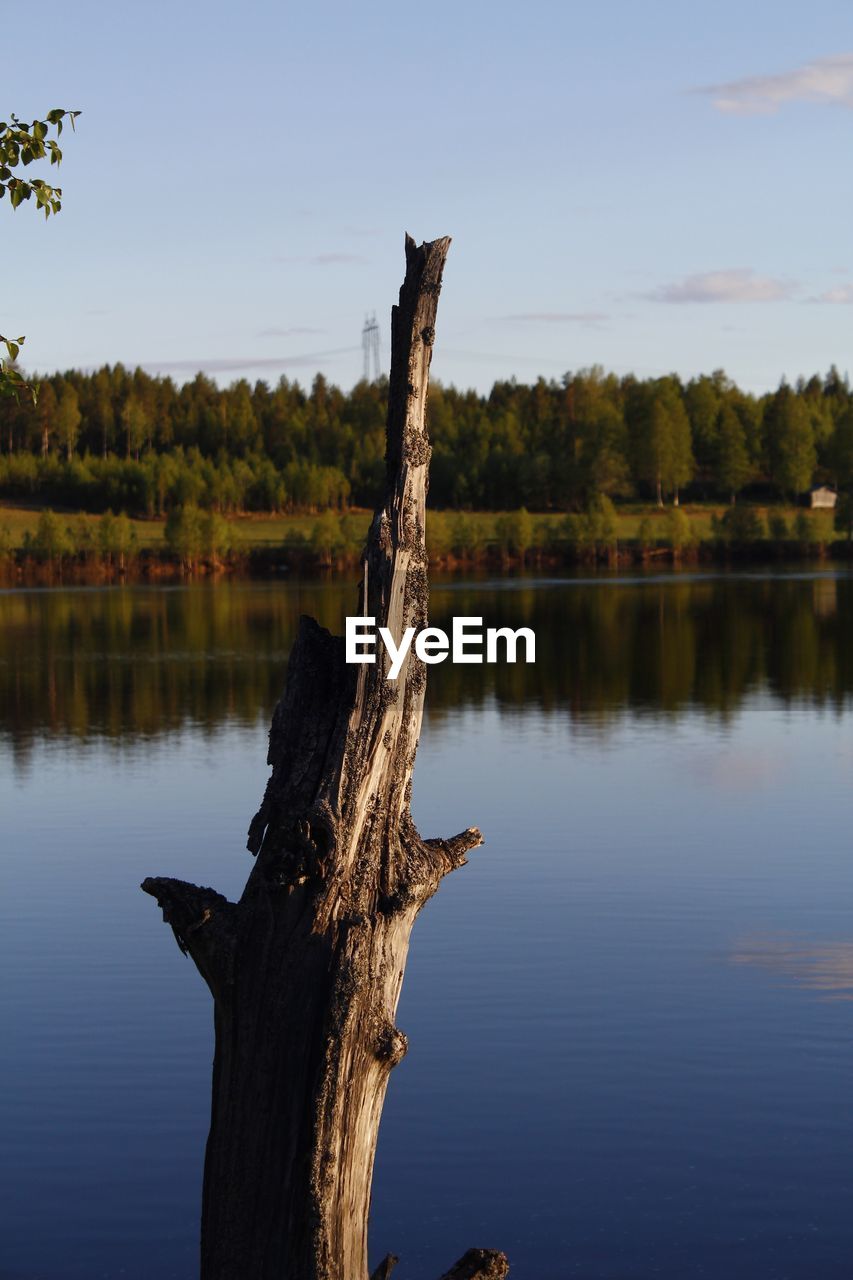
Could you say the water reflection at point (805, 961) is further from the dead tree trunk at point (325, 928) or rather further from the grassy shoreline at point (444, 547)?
the grassy shoreline at point (444, 547)

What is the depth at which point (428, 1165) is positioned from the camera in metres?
12.1

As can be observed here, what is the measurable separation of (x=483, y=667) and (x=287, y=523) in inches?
5289

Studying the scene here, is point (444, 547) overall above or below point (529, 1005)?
above

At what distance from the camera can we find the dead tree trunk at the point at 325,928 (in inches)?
265

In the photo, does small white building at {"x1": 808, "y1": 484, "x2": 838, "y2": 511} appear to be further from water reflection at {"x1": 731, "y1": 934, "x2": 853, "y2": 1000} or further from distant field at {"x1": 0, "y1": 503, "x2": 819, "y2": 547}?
water reflection at {"x1": 731, "y1": 934, "x2": 853, "y2": 1000}

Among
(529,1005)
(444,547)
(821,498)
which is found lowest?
(529,1005)

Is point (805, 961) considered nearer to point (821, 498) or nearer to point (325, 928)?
point (325, 928)

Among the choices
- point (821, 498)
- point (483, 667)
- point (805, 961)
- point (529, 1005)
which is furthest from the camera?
point (821, 498)

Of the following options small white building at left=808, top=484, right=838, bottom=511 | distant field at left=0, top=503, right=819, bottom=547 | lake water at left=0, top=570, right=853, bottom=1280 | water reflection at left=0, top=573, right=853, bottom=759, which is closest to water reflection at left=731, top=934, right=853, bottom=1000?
lake water at left=0, top=570, right=853, bottom=1280

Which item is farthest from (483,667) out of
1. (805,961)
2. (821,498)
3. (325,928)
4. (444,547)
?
(821,498)

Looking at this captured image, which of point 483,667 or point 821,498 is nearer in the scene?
point 483,667

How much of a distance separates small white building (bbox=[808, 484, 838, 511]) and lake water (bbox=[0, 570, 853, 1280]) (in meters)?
155

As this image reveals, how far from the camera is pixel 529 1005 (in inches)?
622

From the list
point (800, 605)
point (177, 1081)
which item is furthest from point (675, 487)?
point (177, 1081)
